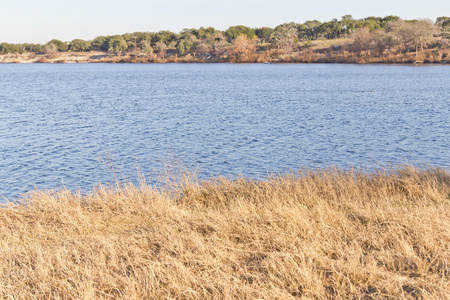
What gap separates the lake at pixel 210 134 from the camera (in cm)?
1905

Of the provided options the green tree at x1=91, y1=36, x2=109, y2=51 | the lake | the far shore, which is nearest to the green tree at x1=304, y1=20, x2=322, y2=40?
the far shore

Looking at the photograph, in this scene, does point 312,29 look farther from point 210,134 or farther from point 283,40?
point 210,134

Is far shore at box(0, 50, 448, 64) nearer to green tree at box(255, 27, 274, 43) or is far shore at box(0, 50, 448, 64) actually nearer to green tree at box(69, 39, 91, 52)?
Answer: green tree at box(69, 39, 91, 52)

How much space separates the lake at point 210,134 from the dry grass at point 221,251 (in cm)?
421

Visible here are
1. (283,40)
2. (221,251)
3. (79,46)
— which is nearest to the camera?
(221,251)

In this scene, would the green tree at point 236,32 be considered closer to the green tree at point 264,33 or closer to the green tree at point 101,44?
the green tree at point 264,33

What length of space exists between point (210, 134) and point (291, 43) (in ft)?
374

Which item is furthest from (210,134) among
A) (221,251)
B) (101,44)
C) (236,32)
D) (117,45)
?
(101,44)

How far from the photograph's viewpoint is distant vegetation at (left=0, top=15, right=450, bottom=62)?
106m

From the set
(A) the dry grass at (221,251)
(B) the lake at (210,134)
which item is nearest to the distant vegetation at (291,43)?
(B) the lake at (210,134)

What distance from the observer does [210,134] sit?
1032 inches

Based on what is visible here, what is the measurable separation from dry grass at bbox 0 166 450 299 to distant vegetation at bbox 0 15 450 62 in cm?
10288

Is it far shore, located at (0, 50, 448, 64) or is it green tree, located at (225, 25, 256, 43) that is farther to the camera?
green tree, located at (225, 25, 256, 43)

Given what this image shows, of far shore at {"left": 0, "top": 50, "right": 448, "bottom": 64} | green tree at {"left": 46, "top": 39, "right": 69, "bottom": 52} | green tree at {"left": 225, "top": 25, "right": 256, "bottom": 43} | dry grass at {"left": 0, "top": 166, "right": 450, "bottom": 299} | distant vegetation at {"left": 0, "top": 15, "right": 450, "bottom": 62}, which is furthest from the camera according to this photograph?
green tree at {"left": 46, "top": 39, "right": 69, "bottom": 52}
